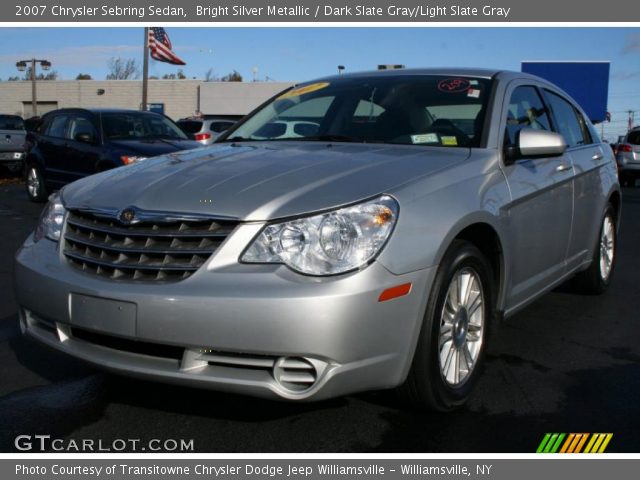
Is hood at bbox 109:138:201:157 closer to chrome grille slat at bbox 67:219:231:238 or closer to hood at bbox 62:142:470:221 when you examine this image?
hood at bbox 62:142:470:221

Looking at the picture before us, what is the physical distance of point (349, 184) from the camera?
302 cm

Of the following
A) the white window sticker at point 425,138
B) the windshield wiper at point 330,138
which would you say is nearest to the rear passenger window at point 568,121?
the white window sticker at point 425,138

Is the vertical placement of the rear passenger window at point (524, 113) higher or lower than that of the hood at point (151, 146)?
higher

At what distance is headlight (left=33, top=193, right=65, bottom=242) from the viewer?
341 cm

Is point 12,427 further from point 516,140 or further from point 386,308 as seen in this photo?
point 516,140

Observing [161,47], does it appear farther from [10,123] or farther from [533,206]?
[533,206]

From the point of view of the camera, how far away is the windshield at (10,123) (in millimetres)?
19473

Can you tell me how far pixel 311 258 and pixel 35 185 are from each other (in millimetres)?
11293

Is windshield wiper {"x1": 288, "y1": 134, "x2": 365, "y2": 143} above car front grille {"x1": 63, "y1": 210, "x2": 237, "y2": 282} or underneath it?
above

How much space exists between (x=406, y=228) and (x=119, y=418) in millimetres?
1540

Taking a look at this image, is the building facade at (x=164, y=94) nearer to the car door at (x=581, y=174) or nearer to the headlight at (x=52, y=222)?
the car door at (x=581, y=174)

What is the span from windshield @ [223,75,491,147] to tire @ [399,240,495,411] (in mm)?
795

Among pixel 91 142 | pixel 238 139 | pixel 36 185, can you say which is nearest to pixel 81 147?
pixel 91 142

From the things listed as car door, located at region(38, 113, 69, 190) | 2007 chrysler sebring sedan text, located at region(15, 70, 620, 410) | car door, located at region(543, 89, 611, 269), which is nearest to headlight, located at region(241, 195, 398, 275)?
2007 chrysler sebring sedan text, located at region(15, 70, 620, 410)
